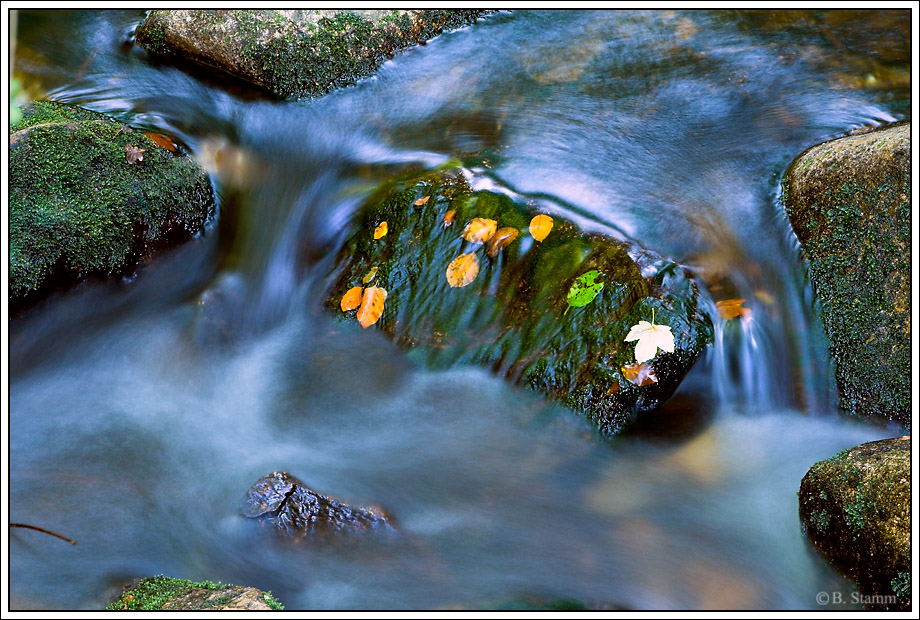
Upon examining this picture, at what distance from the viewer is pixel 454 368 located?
167 inches

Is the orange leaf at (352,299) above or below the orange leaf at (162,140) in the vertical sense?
below

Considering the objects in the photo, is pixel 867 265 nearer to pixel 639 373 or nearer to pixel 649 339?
pixel 649 339

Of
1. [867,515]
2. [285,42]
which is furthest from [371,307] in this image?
[867,515]

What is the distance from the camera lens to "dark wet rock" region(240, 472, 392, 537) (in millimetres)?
3613

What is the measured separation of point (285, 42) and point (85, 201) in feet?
7.83

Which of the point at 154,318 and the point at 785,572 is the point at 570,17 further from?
the point at 785,572

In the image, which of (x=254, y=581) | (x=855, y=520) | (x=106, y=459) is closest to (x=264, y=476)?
(x=254, y=581)

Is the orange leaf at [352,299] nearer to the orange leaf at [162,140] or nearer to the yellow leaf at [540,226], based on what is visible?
the yellow leaf at [540,226]

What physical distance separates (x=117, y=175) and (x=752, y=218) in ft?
16.2

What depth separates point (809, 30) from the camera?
5531 millimetres

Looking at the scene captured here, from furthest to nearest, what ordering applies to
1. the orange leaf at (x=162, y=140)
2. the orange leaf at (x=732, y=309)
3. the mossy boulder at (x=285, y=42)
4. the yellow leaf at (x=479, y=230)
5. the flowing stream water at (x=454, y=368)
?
1. the mossy boulder at (x=285, y=42)
2. the orange leaf at (x=162, y=140)
3. the yellow leaf at (x=479, y=230)
4. the orange leaf at (x=732, y=309)
5. the flowing stream water at (x=454, y=368)

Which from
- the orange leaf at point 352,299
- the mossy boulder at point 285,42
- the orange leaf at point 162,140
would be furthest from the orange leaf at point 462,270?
the orange leaf at point 162,140

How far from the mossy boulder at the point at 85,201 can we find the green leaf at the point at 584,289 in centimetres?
312

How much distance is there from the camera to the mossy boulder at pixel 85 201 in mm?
4238
